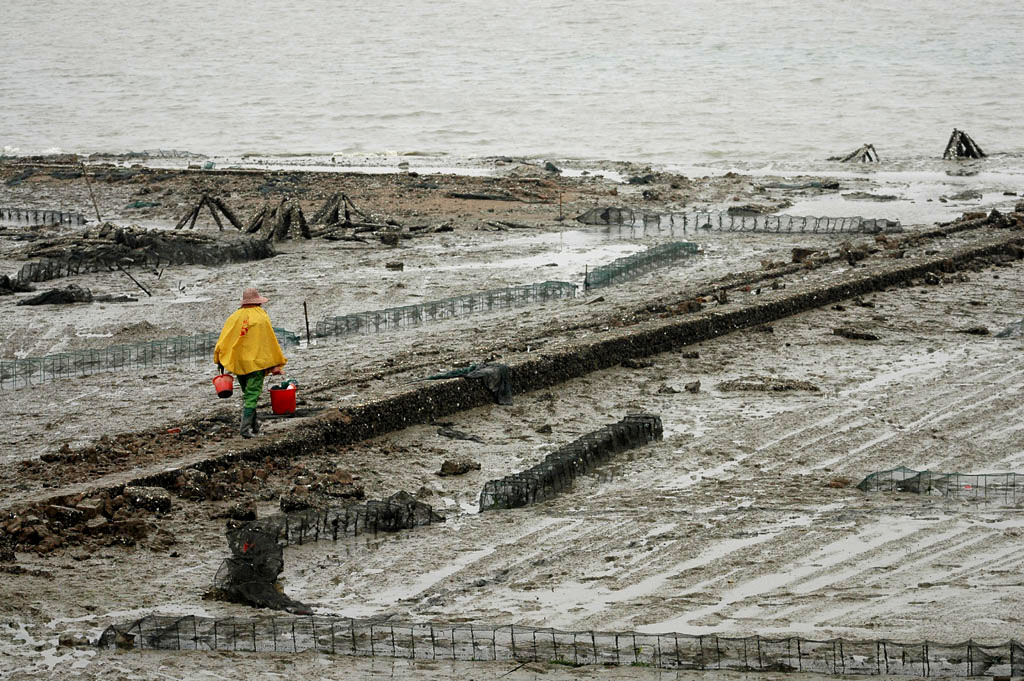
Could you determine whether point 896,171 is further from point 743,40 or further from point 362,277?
point 743,40

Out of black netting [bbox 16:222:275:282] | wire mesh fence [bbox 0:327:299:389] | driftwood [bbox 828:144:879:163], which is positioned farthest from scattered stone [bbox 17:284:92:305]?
driftwood [bbox 828:144:879:163]

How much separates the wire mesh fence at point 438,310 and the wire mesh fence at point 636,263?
1.64 feet

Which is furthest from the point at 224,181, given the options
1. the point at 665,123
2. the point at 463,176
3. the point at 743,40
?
the point at 743,40

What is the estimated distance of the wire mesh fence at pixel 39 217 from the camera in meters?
22.9

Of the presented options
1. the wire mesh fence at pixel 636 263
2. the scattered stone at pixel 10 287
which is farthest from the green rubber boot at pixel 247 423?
the scattered stone at pixel 10 287

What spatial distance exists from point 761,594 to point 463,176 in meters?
21.0

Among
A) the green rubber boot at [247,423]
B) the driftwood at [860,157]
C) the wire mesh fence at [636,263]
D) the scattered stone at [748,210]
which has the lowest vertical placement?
A: the green rubber boot at [247,423]

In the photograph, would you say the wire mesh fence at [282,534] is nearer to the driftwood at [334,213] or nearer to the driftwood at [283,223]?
the driftwood at [283,223]

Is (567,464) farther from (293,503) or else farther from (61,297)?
(61,297)

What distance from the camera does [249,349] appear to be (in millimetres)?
9500

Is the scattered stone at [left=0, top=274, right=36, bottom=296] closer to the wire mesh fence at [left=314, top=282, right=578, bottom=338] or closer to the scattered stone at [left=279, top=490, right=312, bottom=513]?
the wire mesh fence at [left=314, top=282, right=578, bottom=338]

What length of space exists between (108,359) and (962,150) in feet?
80.2

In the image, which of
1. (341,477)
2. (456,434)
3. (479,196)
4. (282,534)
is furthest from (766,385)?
(479,196)

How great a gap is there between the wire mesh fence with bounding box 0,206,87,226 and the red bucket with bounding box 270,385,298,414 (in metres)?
13.9
